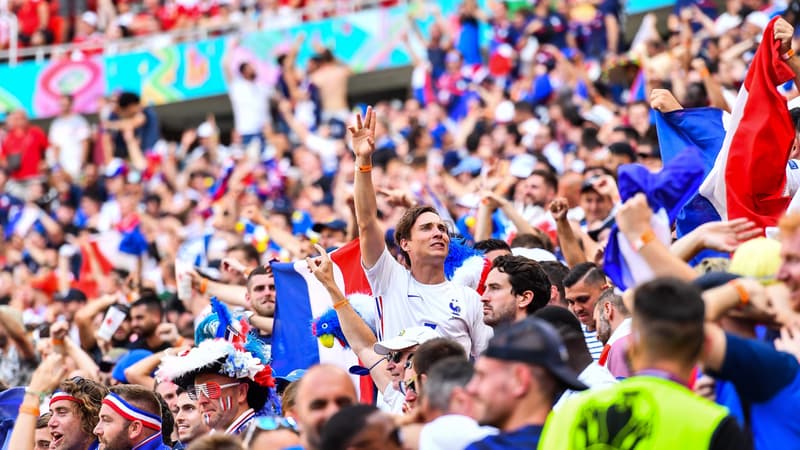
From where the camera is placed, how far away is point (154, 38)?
927 inches

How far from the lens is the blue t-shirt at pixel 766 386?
3918 mm

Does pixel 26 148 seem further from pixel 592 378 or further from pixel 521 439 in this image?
pixel 521 439

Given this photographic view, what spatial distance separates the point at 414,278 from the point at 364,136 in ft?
2.56

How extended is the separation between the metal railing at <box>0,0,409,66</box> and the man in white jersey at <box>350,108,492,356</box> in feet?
49.4

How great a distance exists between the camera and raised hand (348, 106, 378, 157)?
6977 millimetres

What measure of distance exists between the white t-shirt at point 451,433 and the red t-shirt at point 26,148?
17397 millimetres

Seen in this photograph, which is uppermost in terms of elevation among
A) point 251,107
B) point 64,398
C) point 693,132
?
point 251,107

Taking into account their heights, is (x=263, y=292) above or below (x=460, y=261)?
below

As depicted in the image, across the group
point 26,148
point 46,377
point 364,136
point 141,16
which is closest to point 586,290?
point 364,136

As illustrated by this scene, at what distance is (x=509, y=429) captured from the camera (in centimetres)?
414

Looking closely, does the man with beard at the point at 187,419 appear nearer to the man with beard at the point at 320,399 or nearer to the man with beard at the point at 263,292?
the man with beard at the point at 320,399

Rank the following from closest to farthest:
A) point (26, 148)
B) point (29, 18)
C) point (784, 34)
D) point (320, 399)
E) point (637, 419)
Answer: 1. point (637, 419)
2. point (320, 399)
3. point (784, 34)
4. point (26, 148)
5. point (29, 18)

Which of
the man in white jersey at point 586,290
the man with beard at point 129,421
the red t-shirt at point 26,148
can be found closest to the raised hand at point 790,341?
the man in white jersey at point 586,290

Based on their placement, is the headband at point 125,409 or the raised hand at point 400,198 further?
the raised hand at point 400,198
